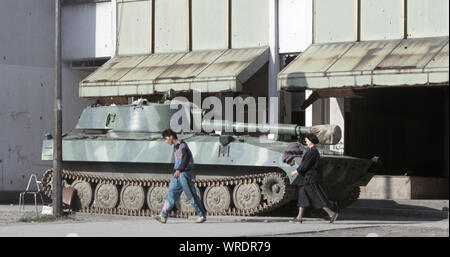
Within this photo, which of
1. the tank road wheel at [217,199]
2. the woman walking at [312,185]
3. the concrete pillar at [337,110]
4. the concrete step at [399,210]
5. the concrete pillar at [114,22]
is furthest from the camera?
the concrete pillar at [114,22]

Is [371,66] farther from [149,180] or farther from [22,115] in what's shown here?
[22,115]

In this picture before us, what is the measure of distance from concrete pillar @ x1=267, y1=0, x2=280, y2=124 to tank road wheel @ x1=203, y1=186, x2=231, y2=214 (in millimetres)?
7729

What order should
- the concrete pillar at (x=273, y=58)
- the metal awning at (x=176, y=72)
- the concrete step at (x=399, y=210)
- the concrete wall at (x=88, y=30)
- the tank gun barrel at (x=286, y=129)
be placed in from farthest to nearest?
the concrete wall at (x=88, y=30) < the concrete pillar at (x=273, y=58) < the metal awning at (x=176, y=72) < the concrete step at (x=399, y=210) < the tank gun barrel at (x=286, y=129)

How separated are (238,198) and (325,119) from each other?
30.4 feet

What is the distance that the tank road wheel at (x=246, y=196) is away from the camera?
22.2 m

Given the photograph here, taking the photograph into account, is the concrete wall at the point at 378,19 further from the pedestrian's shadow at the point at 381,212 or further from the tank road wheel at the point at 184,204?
the tank road wheel at the point at 184,204

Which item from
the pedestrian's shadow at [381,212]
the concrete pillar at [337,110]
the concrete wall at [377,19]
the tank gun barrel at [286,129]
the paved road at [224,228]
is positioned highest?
the concrete wall at [377,19]

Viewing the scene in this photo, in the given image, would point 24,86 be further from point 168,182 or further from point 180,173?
point 180,173

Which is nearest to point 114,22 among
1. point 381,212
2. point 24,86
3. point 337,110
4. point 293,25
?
point 24,86

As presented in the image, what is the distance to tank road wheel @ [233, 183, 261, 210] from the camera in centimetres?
2219

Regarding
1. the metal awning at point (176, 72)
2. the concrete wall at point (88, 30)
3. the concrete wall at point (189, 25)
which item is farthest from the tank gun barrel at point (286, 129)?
the concrete wall at point (88, 30)

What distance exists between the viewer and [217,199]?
22.9m

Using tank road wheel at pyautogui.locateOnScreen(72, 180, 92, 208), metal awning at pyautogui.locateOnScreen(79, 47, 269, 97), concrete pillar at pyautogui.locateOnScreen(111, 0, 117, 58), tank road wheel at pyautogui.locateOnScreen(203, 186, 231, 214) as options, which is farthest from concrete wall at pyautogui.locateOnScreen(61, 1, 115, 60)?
tank road wheel at pyautogui.locateOnScreen(203, 186, 231, 214)

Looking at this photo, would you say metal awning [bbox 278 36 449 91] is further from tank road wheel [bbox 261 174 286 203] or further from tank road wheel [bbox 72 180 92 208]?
tank road wheel [bbox 72 180 92 208]
